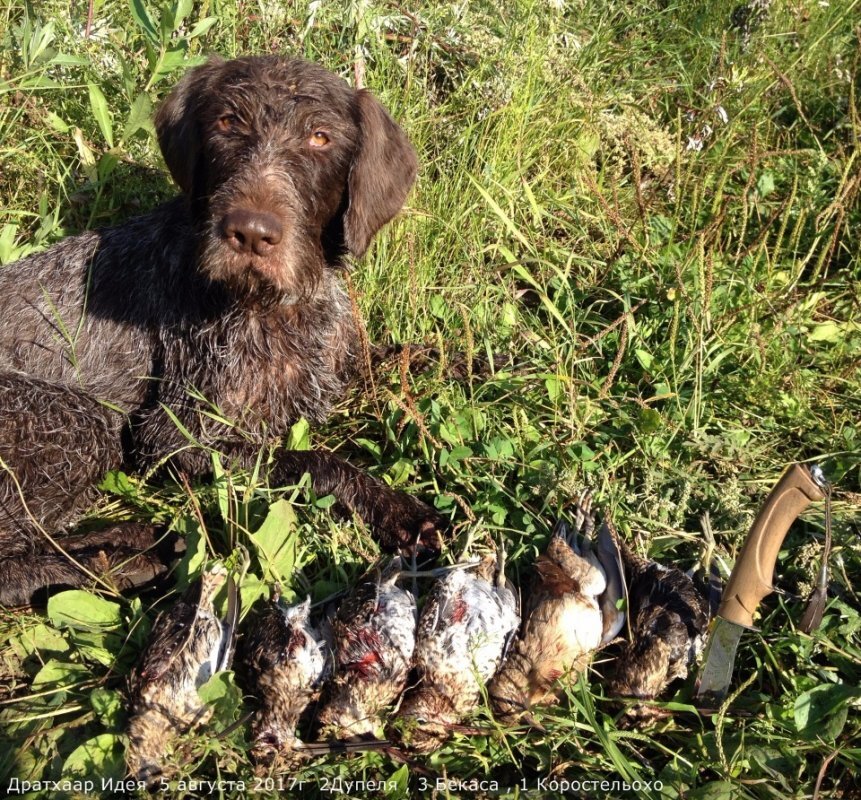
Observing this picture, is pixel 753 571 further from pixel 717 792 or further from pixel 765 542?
pixel 717 792

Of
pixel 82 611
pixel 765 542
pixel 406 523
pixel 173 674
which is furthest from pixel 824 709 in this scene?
pixel 82 611

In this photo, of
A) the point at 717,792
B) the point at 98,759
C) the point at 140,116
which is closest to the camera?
the point at 717,792

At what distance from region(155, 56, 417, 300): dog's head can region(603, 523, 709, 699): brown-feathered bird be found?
1.59m

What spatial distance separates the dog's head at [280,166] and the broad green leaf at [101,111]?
1017 mm

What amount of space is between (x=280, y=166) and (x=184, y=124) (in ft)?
1.76

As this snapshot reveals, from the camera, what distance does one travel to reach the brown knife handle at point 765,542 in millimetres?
2197

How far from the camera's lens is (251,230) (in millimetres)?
2850

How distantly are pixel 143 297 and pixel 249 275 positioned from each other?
2.52 feet

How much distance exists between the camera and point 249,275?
2986 mm

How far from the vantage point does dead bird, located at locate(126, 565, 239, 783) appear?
2326mm

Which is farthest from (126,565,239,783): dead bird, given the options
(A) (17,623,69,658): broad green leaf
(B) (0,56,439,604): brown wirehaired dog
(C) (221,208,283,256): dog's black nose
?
(C) (221,208,283,256): dog's black nose

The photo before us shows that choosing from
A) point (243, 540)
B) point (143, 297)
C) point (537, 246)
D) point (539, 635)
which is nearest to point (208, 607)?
point (243, 540)

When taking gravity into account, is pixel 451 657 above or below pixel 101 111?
below

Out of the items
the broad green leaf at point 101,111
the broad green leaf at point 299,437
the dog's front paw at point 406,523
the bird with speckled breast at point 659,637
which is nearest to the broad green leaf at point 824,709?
the bird with speckled breast at point 659,637
